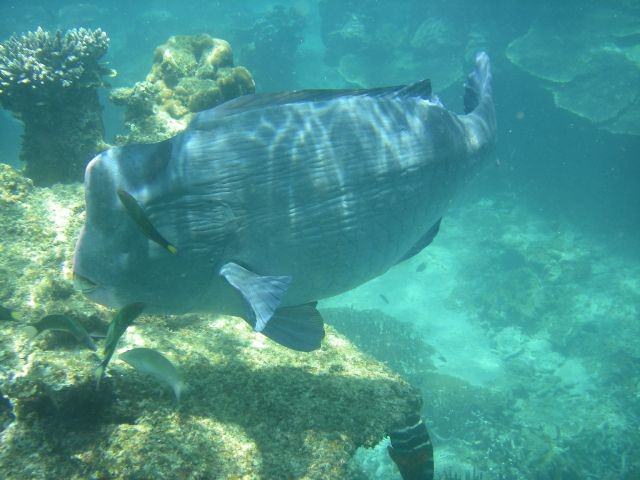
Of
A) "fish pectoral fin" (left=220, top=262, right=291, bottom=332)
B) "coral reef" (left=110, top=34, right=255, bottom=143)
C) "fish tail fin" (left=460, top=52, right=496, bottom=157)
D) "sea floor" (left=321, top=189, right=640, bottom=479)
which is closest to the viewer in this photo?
"fish pectoral fin" (left=220, top=262, right=291, bottom=332)

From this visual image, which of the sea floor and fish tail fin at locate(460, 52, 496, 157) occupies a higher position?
fish tail fin at locate(460, 52, 496, 157)

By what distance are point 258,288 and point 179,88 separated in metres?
5.25

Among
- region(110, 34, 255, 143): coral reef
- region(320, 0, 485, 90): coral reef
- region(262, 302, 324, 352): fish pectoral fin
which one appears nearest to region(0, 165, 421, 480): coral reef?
region(262, 302, 324, 352): fish pectoral fin

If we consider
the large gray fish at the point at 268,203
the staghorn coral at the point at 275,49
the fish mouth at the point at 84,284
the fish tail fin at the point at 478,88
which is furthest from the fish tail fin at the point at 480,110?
the staghorn coral at the point at 275,49

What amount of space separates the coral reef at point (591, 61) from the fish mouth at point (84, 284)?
15692mm

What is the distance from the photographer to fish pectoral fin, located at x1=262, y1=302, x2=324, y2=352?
8.43 ft

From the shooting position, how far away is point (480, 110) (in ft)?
12.3

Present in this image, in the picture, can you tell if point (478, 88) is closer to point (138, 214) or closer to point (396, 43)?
point (138, 214)

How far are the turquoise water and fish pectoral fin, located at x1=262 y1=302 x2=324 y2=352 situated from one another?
5.97 metres

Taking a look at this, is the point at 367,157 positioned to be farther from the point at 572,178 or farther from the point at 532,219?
the point at 572,178

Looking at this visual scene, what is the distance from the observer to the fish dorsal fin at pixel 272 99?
2449 mm

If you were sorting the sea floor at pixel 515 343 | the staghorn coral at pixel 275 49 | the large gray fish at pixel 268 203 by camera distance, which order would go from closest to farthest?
1. the large gray fish at pixel 268 203
2. the sea floor at pixel 515 343
3. the staghorn coral at pixel 275 49

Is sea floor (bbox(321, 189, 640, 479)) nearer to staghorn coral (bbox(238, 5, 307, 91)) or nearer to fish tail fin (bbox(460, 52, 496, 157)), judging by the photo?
fish tail fin (bbox(460, 52, 496, 157))

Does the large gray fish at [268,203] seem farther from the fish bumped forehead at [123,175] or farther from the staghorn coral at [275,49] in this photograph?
the staghorn coral at [275,49]
